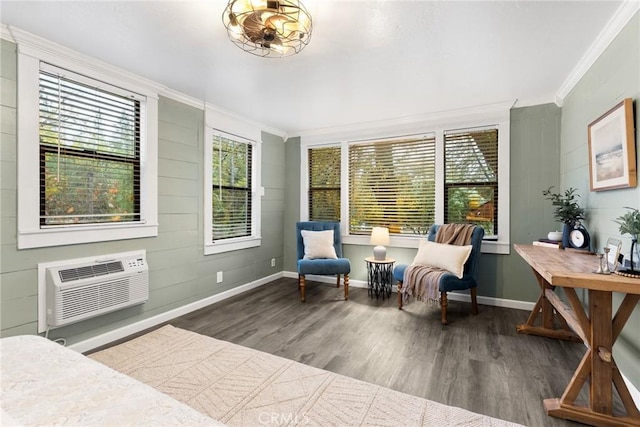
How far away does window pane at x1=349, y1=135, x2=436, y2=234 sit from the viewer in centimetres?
402

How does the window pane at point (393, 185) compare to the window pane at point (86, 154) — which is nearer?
the window pane at point (86, 154)

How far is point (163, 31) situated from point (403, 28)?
5.28 ft

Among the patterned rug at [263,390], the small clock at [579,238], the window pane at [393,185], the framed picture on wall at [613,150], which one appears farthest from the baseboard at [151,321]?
the framed picture on wall at [613,150]

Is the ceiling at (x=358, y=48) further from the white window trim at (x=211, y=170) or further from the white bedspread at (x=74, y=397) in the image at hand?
the white bedspread at (x=74, y=397)

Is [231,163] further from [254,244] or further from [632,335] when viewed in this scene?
[632,335]

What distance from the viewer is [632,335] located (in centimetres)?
185

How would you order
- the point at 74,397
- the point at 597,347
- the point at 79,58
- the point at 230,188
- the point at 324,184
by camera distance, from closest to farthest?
1. the point at 74,397
2. the point at 597,347
3. the point at 79,58
4. the point at 230,188
5. the point at 324,184

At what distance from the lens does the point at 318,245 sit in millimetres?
4020

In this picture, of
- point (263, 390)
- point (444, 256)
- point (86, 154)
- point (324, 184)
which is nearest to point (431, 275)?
point (444, 256)

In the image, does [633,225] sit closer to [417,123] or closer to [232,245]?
[417,123]

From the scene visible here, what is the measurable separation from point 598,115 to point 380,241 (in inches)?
94.3

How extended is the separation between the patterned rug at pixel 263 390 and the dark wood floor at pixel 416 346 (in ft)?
0.42

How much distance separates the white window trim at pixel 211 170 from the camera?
3547 millimetres

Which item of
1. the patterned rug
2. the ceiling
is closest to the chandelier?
the ceiling
